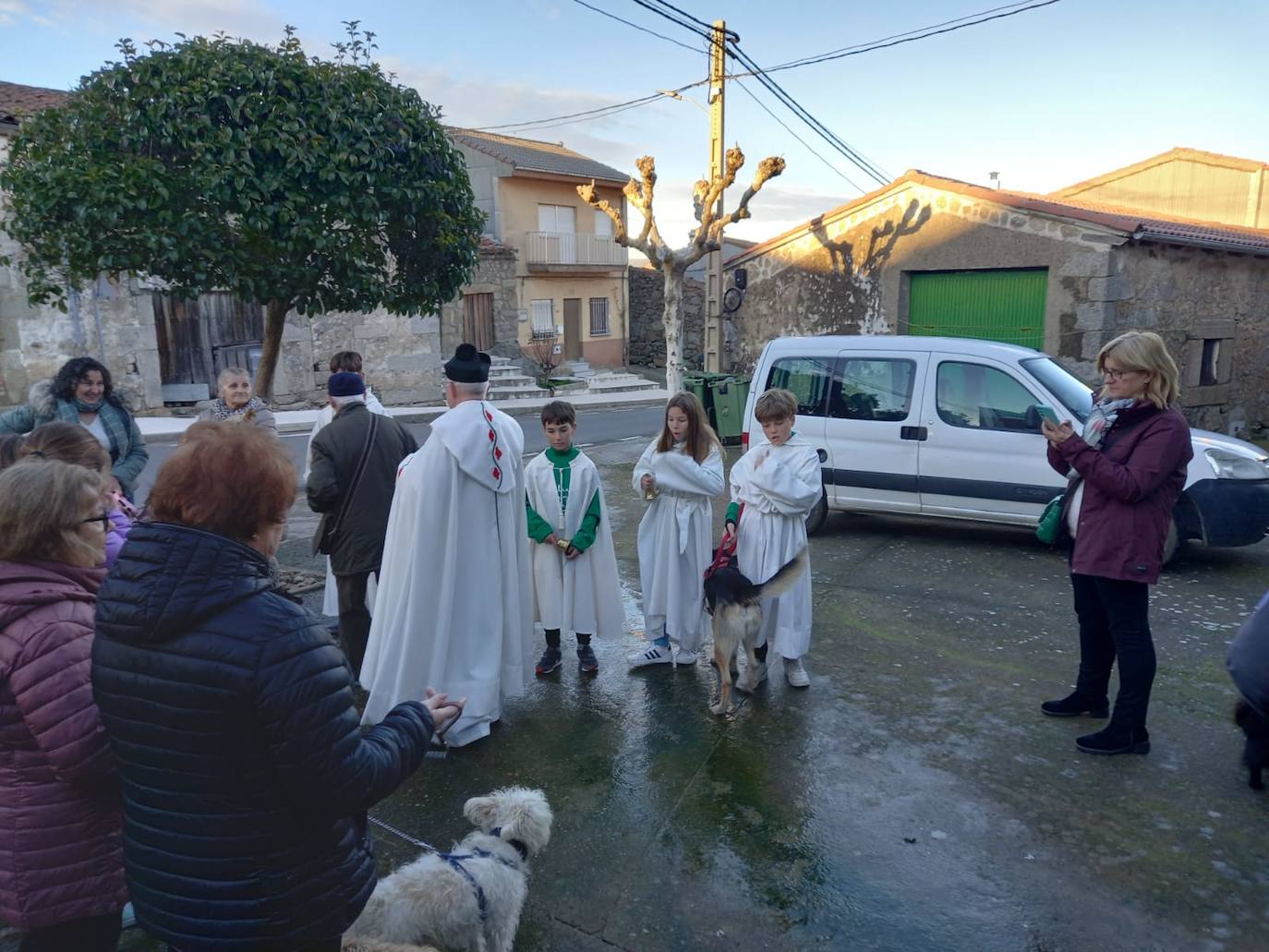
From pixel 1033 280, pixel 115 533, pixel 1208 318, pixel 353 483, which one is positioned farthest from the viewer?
pixel 1208 318

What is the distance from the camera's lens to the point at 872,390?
7.89 m

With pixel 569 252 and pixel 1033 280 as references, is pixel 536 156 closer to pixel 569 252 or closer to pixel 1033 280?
pixel 569 252

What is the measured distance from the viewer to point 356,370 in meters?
5.59

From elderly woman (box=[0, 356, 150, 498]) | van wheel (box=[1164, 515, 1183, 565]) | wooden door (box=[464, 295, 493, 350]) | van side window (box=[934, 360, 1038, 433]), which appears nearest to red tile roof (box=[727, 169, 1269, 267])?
van side window (box=[934, 360, 1038, 433])

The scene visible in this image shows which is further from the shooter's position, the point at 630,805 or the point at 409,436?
the point at 409,436

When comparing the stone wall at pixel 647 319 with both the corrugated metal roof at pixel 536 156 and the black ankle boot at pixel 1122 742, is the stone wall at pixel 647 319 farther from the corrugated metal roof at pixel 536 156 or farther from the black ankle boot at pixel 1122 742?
the black ankle boot at pixel 1122 742

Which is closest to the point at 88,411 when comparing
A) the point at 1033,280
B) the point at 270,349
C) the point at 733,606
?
the point at 270,349

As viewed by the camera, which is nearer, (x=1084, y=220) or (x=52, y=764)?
(x=52, y=764)

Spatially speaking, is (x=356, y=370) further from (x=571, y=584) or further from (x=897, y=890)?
(x=897, y=890)

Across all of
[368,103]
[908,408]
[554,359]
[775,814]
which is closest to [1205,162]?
[554,359]

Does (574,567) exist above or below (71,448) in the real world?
below

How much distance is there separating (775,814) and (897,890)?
0.61 m

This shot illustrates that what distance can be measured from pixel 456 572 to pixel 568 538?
0.95m

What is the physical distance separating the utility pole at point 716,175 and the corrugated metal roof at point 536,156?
1298 cm
